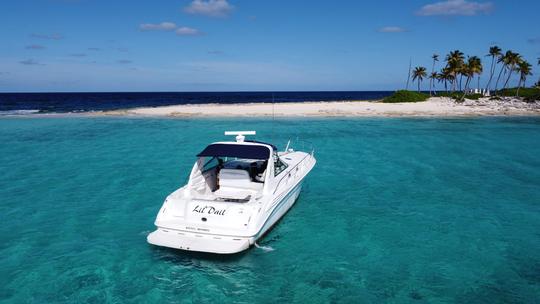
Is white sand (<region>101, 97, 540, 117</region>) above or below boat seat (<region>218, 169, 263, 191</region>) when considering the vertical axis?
above

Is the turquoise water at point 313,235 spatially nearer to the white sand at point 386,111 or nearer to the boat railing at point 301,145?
the boat railing at point 301,145

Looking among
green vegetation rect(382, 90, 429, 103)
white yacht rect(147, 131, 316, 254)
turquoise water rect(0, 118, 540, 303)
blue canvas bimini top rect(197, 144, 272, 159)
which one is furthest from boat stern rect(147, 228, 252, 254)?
green vegetation rect(382, 90, 429, 103)

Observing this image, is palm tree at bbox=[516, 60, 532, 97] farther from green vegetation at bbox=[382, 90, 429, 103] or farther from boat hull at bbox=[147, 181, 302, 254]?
boat hull at bbox=[147, 181, 302, 254]

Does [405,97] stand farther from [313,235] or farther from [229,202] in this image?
[229,202]

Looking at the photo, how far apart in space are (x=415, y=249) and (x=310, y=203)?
4982mm

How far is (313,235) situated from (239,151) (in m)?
3.60

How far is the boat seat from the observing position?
1275 cm

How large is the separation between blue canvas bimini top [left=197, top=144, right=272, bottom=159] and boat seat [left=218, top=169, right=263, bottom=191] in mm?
797

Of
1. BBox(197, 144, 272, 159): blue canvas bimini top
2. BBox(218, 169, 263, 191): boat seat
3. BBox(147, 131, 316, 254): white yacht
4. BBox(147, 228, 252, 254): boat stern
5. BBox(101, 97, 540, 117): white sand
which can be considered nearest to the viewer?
BBox(147, 228, 252, 254): boat stern

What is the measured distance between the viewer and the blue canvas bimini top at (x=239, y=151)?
39.4 ft

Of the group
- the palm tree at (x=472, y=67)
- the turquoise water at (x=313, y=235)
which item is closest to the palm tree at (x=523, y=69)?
the palm tree at (x=472, y=67)

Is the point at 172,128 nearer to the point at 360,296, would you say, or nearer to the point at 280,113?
the point at 280,113

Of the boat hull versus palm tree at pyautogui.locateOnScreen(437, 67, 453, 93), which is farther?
palm tree at pyautogui.locateOnScreen(437, 67, 453, 93)

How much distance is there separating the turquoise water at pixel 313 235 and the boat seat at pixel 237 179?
1.79 metres
